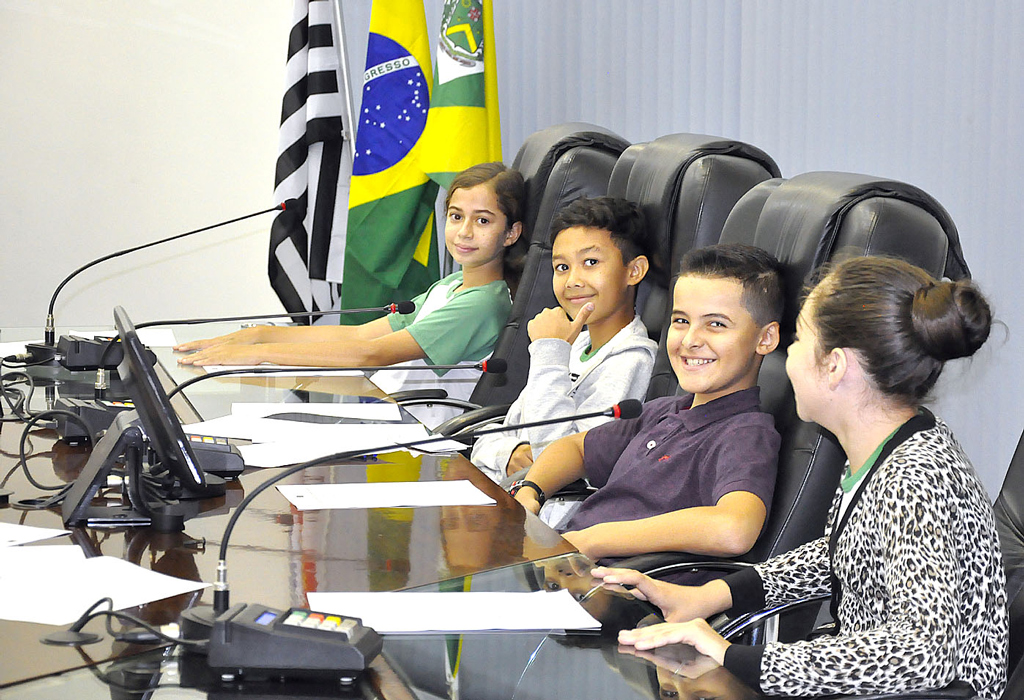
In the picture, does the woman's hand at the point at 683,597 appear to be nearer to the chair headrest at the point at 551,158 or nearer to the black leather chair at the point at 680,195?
the black leather chair at the point at 680,195

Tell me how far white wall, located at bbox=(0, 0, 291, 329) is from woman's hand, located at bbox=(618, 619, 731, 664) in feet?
15.3

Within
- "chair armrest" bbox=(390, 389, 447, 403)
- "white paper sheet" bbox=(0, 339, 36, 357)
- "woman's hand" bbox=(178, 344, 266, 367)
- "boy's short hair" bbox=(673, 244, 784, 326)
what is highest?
"boy's short hair" bbox=(673, 244, 784, 326)

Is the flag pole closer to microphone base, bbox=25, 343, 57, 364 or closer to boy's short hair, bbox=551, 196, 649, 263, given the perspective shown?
microphone base, bbox=25, 343, 57, 364

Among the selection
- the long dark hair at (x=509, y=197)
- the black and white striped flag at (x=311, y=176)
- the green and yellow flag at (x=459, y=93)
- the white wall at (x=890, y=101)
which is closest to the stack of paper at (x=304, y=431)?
the long dark hair at (x=509, y=197)

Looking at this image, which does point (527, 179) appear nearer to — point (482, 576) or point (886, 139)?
point (886, 139)

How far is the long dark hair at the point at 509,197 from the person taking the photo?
3.15 m

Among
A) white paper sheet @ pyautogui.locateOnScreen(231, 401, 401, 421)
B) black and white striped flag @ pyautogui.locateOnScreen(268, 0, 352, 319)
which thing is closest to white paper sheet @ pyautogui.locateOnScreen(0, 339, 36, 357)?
white paper sheet @ pyautogui.locateOnScreen(231, 401, 401, 421)

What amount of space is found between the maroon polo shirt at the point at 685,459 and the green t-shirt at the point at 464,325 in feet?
3.39

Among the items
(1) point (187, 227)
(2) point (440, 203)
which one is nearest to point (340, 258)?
(2) point (440, 203)

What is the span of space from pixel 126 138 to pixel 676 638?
4970 mm

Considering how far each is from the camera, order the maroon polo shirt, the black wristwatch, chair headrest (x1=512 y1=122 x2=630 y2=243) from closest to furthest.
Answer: the maroon polo shirt → the black wristwatch → chair headrest (x1=512 y1=122 x2=630 y2=243)

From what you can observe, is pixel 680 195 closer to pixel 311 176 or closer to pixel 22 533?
pixel 22 533

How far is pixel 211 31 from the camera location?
541 centimetres

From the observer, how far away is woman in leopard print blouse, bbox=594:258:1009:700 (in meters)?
1.20
